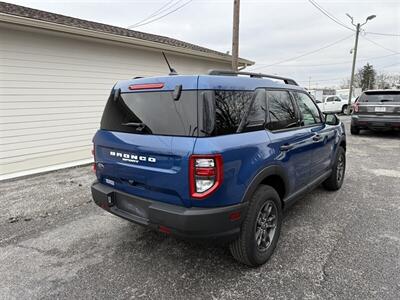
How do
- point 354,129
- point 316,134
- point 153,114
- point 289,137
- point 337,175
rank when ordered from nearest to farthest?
point 153,114 → point 289,137 → point 316,134 → point 337,175 → point 354,129

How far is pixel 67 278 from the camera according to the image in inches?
103

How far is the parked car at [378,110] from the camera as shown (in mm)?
9680

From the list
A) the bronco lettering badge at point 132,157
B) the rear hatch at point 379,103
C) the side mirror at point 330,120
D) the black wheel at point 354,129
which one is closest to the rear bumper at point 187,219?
the bronco lettering badge at point 132,157

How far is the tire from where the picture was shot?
2.54 meters

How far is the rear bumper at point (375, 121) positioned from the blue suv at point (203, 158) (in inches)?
333

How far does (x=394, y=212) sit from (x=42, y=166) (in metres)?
6.95

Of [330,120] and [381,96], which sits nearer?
[330,120]

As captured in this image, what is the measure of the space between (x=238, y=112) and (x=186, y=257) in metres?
1.58

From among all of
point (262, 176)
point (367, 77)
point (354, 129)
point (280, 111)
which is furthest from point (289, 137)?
point (367, 77)

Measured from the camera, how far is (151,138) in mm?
2469

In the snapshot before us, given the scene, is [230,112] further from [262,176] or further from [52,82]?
Result: [52,82]

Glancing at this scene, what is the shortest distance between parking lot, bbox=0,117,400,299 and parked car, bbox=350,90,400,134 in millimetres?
6444

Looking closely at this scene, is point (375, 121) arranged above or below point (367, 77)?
below

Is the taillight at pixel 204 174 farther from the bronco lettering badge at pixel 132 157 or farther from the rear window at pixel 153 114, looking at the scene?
the bronco lettering badge at pixel 132 157
